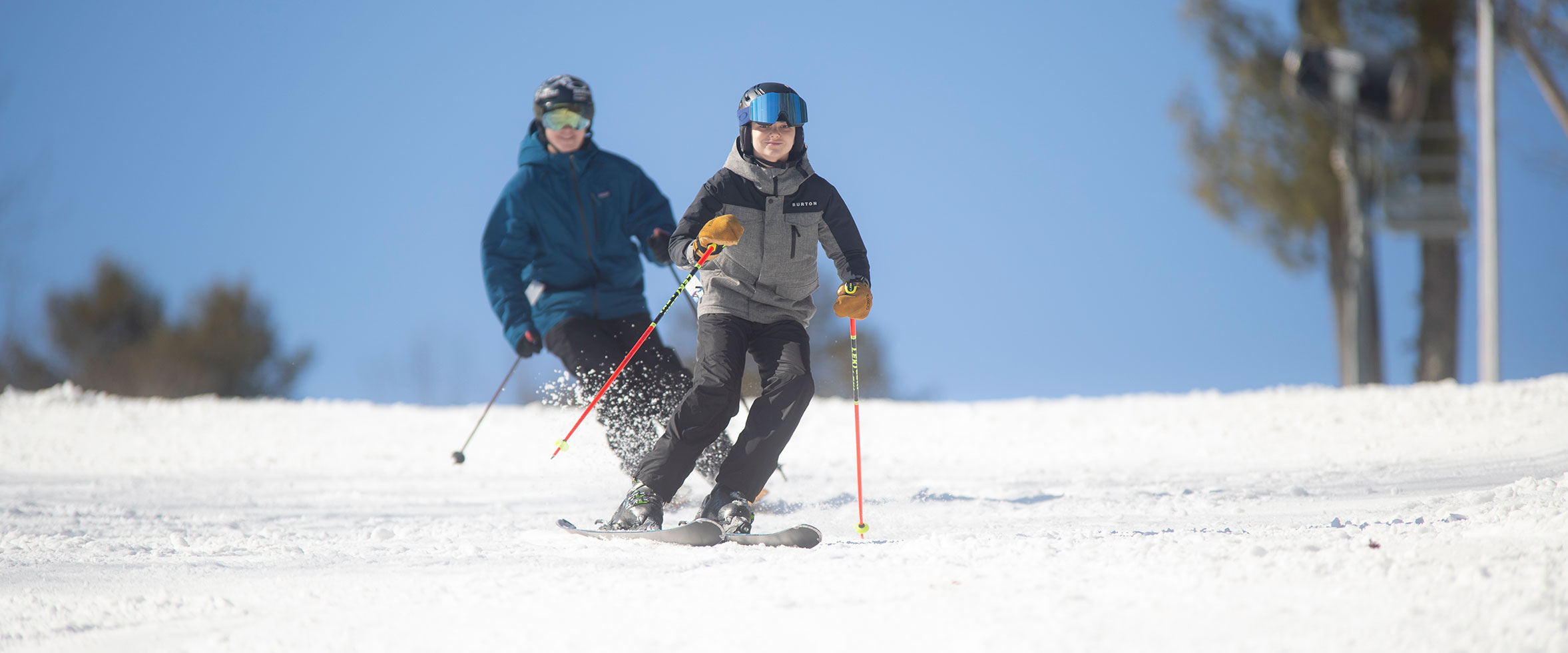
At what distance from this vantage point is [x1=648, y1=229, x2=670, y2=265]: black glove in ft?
16.2

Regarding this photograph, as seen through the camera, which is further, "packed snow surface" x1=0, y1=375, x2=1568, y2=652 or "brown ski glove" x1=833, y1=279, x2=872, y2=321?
"brown ski glove" x1=833, y1=279, x2=872, y2=321

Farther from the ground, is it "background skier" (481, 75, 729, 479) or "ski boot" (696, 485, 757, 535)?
"background skier" (481, 75, 729, 479)

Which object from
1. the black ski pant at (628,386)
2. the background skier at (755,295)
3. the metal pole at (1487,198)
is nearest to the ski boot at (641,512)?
the background skier at (755,295)

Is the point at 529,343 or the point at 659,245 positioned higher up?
the point at 659,245

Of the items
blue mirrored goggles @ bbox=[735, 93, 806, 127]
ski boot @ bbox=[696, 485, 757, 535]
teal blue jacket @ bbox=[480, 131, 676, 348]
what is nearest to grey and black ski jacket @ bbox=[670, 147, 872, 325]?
blue mirrored goggles @ bbox=[735, 93, 806, 127]

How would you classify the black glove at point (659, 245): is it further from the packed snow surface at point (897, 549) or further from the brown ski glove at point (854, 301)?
the brown ski glove at point (854, 301)

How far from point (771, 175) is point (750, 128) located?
18 centimetres

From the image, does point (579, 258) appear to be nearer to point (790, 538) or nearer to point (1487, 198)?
point (790, 538)

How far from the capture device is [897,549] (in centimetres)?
316

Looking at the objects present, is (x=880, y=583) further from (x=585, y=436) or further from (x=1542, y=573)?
(x=585, y=436)

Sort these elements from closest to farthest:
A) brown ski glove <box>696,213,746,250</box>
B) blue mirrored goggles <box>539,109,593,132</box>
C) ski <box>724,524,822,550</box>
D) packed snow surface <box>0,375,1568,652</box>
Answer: packed snow surface <box>0,375,1568,652</box> → ski <box>724,524,822,550</box> → brown ski glove <box>696,213,746,250</box> → blue mirrored goggles <box>539,109,593,132</box>

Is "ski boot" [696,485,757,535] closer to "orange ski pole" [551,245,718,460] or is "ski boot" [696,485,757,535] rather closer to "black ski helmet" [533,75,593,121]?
"orange ski pole" [551,245,718,460]

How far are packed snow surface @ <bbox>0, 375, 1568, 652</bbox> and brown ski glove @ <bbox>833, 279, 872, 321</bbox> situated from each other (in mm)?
760

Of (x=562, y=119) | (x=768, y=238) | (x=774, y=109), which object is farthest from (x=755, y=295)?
(x=562, y=119)
